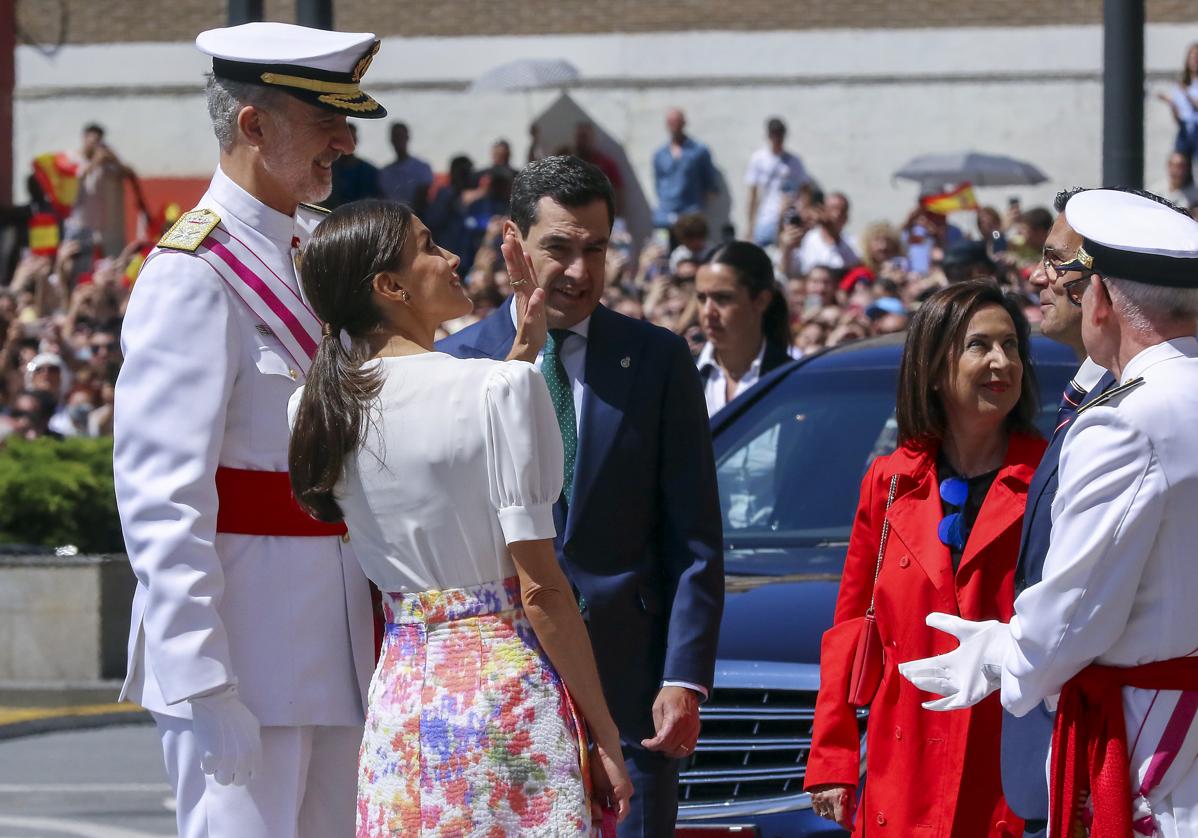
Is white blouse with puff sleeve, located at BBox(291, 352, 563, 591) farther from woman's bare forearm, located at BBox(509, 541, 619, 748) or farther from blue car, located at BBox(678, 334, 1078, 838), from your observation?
blue car, located at BBox(678, 334, 1078, 838)

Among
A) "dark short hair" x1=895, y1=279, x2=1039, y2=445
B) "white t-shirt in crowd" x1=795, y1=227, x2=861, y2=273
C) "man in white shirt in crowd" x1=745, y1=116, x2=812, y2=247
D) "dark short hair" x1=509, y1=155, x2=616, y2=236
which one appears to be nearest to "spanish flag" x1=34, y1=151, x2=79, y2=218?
"man in white shirt in crowd" x1=745, y1=116, x2=812, y2=247

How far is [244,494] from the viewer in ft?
12.5

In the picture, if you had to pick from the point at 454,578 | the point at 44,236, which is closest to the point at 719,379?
the point at 454,578

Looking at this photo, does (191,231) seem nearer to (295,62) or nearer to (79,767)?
(295,62)

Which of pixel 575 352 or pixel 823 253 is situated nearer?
pixel 575 352

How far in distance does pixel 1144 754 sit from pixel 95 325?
1380 cm

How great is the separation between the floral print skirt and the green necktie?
997mm

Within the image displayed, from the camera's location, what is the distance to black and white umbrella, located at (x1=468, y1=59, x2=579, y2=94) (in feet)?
77.2

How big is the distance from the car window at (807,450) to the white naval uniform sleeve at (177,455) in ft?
9.62

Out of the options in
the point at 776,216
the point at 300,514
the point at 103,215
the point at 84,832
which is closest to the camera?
the point at 300,514

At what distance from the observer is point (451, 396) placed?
11.3 ft

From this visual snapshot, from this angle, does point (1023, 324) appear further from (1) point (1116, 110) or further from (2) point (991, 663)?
(1) point (1116, 110)

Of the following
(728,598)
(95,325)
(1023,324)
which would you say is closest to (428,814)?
(1023,324)

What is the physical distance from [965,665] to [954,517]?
0.88 metres
